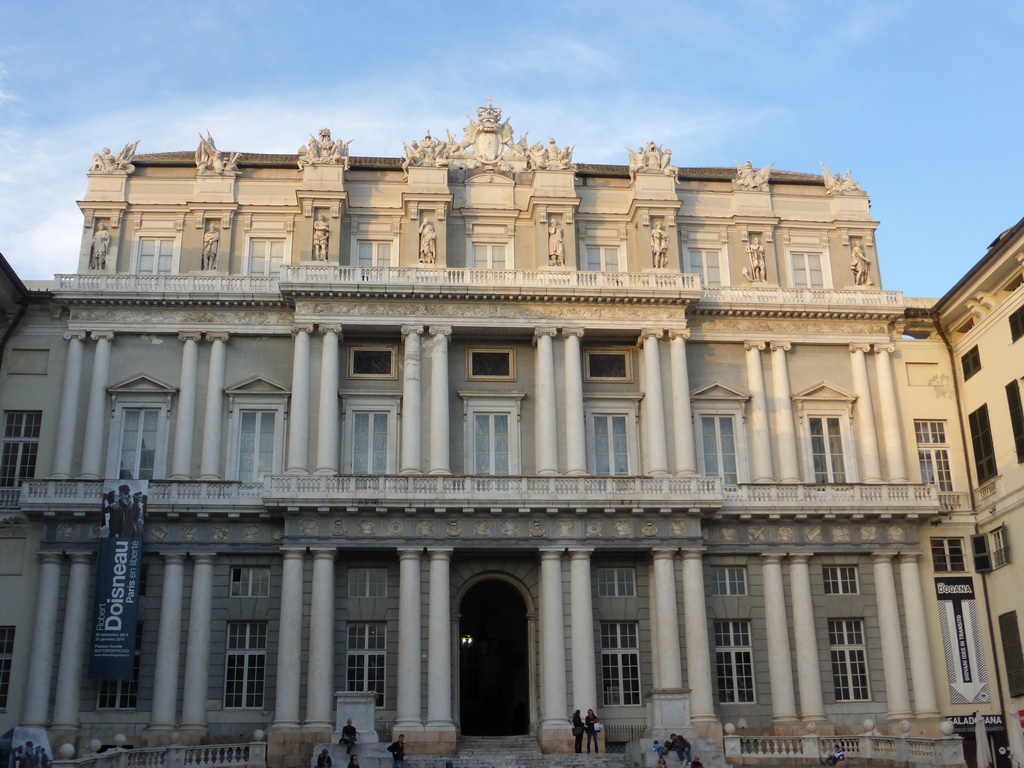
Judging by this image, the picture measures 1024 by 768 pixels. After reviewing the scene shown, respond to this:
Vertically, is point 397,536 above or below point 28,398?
below

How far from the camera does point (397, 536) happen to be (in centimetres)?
4000

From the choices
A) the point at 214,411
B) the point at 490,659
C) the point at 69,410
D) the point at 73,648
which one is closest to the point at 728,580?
the point at 490,659

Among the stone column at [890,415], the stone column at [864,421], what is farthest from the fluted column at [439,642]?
the stone column at [890,415]

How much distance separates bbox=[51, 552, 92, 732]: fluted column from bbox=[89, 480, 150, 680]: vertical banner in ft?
1.92

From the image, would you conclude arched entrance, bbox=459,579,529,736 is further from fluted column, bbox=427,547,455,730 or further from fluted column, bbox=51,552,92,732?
fluted column, bbox=51,552,92,732

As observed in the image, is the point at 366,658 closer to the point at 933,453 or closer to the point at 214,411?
the point at 214,411

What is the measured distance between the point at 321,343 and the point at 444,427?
566cm

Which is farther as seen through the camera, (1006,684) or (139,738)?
(1006,684)

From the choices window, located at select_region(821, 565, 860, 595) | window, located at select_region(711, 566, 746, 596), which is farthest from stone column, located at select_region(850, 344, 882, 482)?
window, located at select_region(711, 566, 746, 596)

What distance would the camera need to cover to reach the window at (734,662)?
4091 centimetres

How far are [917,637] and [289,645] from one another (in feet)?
72.8

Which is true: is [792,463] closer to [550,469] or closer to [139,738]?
[550,469]

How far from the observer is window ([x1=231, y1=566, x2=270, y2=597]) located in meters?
40.8

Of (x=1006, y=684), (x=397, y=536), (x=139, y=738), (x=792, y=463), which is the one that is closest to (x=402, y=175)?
(x=397, y=536)
